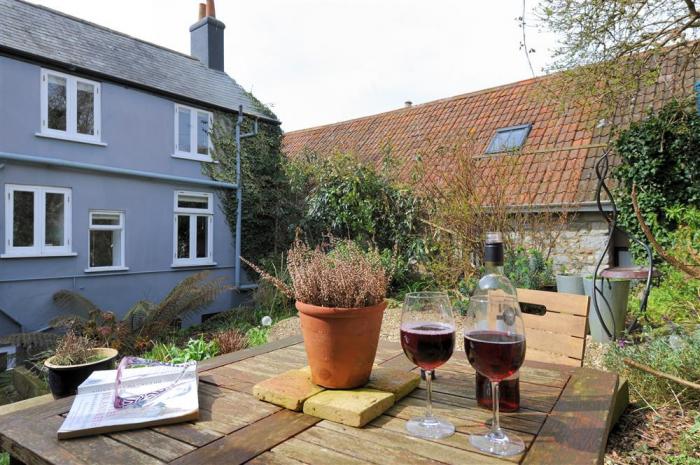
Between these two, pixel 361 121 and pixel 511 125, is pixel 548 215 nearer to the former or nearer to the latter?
pixel 511 125

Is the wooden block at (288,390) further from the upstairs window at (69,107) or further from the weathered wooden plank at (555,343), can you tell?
the upstairs window at (69,107)

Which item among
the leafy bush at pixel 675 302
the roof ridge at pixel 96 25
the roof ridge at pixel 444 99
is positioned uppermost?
the roof ridge at pixel 96 25

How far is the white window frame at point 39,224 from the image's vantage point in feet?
23.6

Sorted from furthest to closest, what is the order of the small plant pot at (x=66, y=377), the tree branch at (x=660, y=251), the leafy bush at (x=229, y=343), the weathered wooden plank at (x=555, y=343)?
1. the leafy bush at (x=229, y=343)
2. the small plant pot at (x=66, y=377)
3. the weathered wooden plank at (x=555, y=343)
4. the tree branch at (x=660, y=251)

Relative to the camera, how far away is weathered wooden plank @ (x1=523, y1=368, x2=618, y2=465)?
3.34 ft

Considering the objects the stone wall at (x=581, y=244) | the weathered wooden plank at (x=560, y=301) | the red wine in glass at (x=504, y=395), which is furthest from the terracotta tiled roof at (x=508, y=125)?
the red wine in glass at (x=504, y=395)

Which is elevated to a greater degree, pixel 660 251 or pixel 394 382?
pixel 660 251

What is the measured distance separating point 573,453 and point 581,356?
114 centimetres

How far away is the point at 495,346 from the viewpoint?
1.03m

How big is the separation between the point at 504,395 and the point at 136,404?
1094mm

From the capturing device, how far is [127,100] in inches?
346

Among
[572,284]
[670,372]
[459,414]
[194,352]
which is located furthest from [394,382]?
[572,284]

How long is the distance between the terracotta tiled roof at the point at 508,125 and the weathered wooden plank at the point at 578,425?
550cm

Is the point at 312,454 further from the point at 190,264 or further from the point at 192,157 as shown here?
the point at 192,157
